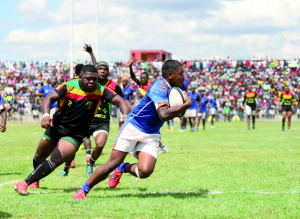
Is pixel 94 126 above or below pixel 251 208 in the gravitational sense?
above

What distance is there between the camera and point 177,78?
17.1 feet

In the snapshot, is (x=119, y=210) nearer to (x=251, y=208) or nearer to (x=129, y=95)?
(x=251, y=208)

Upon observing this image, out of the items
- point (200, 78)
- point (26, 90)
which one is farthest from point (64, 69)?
point (200, 78)

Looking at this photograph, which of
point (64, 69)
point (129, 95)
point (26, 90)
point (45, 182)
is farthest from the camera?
point (64, 69)

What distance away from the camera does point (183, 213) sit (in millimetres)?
4516

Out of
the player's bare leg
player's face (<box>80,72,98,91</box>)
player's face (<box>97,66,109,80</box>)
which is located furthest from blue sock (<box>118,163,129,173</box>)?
player's face (<box>97,66,109,80</box>)

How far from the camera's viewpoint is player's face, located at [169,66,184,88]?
517 cm

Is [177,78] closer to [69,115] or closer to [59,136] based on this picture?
[69,115]

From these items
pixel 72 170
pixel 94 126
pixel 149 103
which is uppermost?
pixel 149 103

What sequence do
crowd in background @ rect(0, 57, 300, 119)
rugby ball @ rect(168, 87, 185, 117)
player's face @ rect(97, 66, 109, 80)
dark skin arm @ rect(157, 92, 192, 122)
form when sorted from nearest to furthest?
dark skin arm @ rect(157, 92, 192, 122) < rugby ball @ rect(168, 87, 185, 117) < player's face @ rect(97, 66, 109, 80) < crowd in background @ rect(0, 57, 300, 119)

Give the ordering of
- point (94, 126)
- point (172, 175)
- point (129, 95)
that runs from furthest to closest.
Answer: point (129, 95)
point (94, 126)
point (172, 175)

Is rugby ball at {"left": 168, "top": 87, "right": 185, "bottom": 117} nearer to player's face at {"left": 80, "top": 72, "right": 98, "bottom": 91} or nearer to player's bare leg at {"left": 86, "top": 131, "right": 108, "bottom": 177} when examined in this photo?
player's face at {"left": 80, "top": 72, "right": 98, "bottom": 91}

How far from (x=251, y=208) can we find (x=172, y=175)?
117 inches

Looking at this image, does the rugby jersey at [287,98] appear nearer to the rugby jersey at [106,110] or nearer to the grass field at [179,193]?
the grass field at [179,193]
